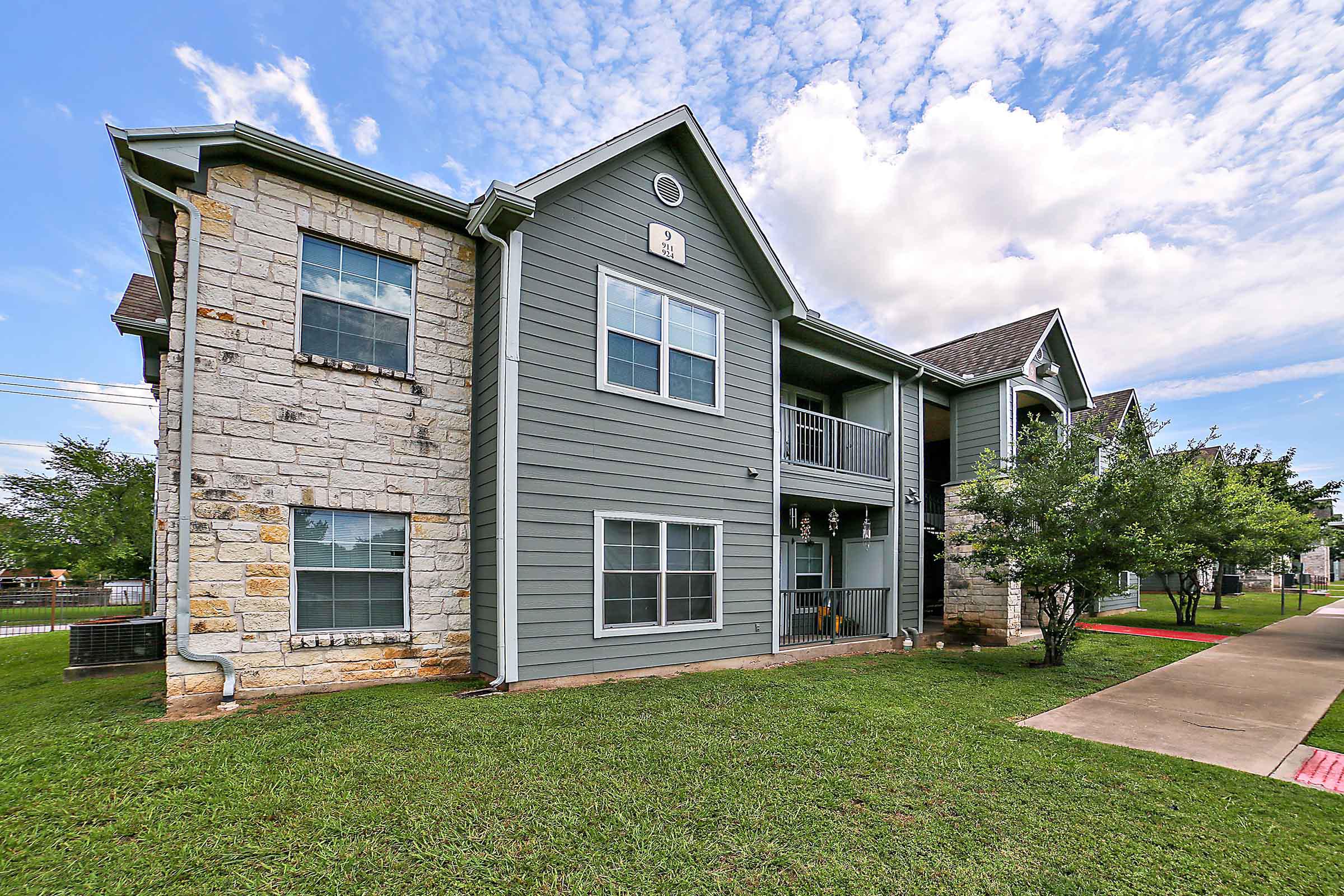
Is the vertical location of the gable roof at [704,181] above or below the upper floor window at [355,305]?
above

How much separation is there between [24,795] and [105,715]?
2214 mm

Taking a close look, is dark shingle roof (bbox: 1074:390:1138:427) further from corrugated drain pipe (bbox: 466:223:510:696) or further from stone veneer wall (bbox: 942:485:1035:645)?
corrugated drain pipe (bbox: 466:223:510:696)

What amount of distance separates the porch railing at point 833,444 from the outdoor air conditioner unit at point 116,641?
372 inches

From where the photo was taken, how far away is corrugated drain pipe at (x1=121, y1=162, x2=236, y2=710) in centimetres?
576

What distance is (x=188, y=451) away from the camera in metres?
5.86

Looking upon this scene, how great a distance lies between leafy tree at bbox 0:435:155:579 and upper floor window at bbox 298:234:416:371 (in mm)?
20711

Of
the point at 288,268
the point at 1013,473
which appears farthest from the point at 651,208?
the point at 1013,473

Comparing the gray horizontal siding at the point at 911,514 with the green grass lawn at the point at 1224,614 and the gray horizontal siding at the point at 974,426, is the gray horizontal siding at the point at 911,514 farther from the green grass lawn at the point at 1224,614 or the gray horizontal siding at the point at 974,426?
the green grass lawn at the point at 1224,614

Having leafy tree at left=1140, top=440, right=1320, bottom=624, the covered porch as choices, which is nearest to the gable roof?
the covered porch

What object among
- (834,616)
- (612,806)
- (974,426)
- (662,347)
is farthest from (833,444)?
(612,806)

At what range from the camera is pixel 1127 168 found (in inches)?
451

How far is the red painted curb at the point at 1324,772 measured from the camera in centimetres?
450

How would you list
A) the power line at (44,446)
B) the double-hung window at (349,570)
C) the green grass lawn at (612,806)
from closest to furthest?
1. the green grass lawn at (612,806)
2. the double-hung window at (349,570)
3. the power line at (44,446)

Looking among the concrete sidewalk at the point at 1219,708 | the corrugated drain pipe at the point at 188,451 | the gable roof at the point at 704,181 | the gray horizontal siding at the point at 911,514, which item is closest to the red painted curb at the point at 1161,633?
the concrete sidewalk at the point at 1219,708
